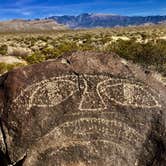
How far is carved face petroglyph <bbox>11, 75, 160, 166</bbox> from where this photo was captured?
864 cm

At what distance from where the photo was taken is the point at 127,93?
8.81 m

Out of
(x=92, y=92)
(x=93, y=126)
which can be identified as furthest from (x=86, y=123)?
(x=92, y=92)

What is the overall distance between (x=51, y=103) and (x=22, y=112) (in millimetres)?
578

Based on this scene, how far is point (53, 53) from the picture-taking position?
1256 inches

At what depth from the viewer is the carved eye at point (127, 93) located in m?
8.74

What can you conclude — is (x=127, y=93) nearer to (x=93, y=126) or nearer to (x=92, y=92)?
(x=92, y=92)

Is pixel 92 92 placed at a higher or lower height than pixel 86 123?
higher

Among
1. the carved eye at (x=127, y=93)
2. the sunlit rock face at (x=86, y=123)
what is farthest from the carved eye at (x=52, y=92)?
the carved eye at (x=127, y=93)

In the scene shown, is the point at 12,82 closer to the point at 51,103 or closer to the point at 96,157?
the point at 51,103

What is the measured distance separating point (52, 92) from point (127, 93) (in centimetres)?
145

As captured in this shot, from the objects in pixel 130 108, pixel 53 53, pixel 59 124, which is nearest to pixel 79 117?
pixel 59 124

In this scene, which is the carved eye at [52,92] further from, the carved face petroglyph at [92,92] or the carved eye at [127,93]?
the carved eye at [127,93]

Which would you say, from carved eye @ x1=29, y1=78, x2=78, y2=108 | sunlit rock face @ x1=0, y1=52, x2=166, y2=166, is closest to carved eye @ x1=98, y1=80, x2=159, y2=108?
sunlit rock face @ x1=0, y1=52, x2=166, y2=166

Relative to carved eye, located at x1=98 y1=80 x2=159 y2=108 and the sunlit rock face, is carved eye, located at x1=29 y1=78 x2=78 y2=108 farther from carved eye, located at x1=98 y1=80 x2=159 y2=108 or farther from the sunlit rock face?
carved eye, located at x1=98 y1=80 x2=159 y2=108
